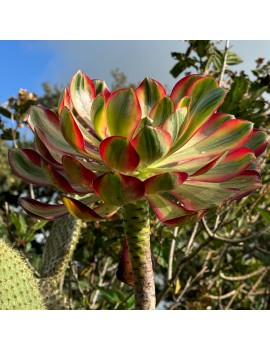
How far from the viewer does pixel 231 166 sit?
461 mm

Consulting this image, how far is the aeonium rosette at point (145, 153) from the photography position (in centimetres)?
41

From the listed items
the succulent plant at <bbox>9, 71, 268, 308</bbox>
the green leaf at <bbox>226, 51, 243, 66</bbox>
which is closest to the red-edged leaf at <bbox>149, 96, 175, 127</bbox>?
the succulent plant at <bbox>9, 71, 268, 308</bbox>

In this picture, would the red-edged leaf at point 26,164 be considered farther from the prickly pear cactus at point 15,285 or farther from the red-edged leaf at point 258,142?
the red-edged leaf at point 258,142

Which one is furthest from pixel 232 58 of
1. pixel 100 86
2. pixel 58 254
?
pixel 100 86

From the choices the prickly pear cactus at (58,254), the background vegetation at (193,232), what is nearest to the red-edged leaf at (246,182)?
the prickly pear cactus at (58,254)

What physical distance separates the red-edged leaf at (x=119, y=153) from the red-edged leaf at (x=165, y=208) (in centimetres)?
5

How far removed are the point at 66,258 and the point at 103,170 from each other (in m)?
0.45

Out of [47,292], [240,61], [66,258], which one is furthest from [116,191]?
[240,61]

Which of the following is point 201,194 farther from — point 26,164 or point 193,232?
point 193,232

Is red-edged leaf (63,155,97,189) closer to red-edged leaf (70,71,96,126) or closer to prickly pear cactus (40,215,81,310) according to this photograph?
red-edged leaf (70,71,96,126)

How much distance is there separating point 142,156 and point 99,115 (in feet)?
0.21

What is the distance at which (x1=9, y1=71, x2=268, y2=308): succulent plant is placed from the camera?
16.1 inches

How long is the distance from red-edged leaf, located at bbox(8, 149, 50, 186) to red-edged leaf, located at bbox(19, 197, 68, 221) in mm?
22

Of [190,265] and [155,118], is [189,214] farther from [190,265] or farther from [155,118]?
[190,265]
